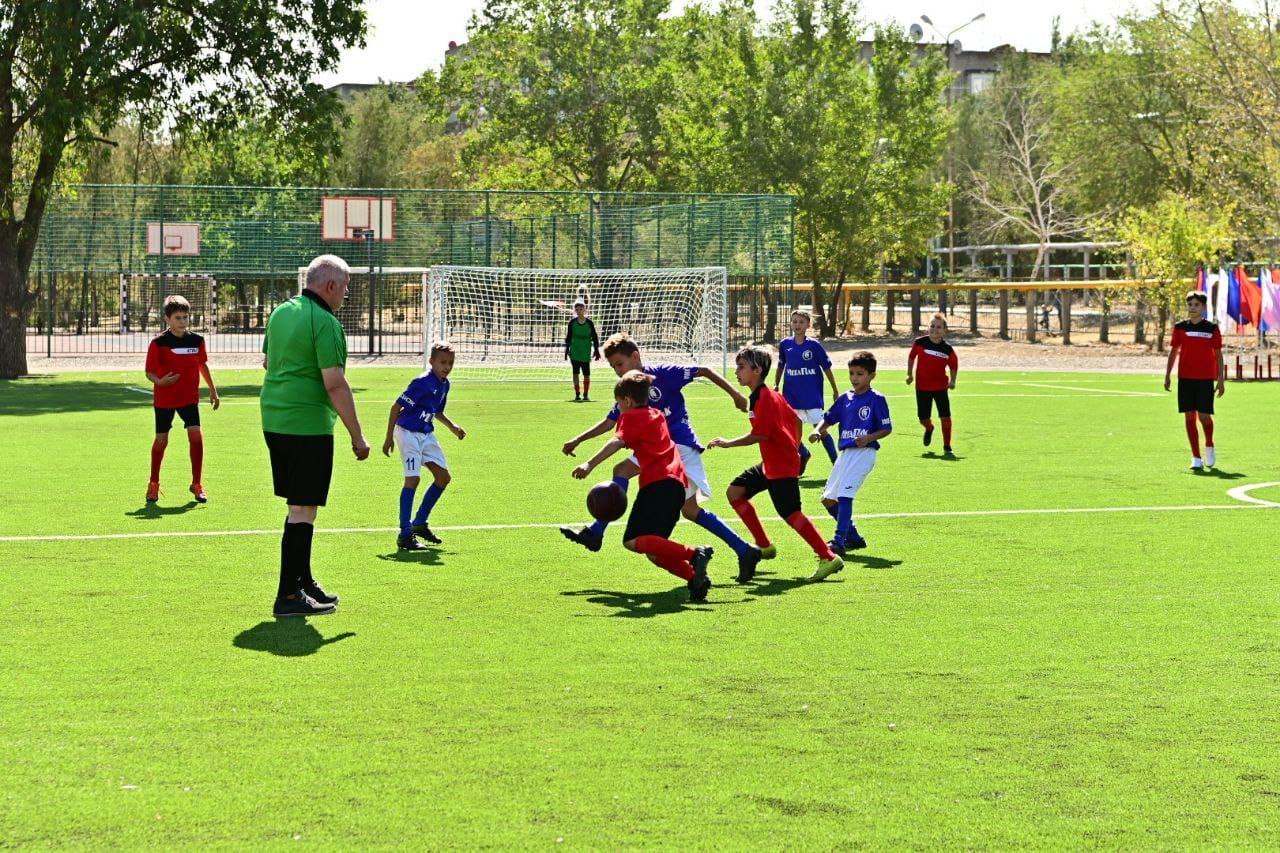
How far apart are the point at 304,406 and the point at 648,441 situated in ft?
6.48

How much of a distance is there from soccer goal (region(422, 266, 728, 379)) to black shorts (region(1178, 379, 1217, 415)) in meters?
20.2

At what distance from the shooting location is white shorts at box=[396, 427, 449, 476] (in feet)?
38.6

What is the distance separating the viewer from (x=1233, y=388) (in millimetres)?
31953

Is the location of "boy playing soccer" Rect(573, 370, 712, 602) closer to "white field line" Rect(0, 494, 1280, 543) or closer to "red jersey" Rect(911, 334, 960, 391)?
"white field line" Rect(0, 494, 1280, 543)

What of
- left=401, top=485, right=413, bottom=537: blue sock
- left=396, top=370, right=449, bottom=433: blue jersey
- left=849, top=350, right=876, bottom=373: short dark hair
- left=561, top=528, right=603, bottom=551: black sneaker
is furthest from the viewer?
left=396, top=370, right=449, bottom=433: blue jersey

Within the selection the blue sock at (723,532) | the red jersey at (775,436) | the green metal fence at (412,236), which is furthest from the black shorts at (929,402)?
the green metal fence at (412,236)

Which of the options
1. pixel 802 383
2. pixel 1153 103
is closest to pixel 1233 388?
pixel 802 383

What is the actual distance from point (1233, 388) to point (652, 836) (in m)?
29.3

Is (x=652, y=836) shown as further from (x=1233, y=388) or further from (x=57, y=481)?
(x=1233, y=388)

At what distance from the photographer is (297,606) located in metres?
8.80

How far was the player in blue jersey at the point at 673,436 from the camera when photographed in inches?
400

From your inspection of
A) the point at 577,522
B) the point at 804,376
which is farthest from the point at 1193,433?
the point at 577,522

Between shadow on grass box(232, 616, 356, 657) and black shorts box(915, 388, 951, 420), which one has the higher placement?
black shorts box(915, 388, 951, 420)

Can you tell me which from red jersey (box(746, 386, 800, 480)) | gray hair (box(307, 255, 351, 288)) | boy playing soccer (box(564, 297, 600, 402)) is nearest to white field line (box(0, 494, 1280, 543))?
red jersey (box(746, 386, 800, 480))
